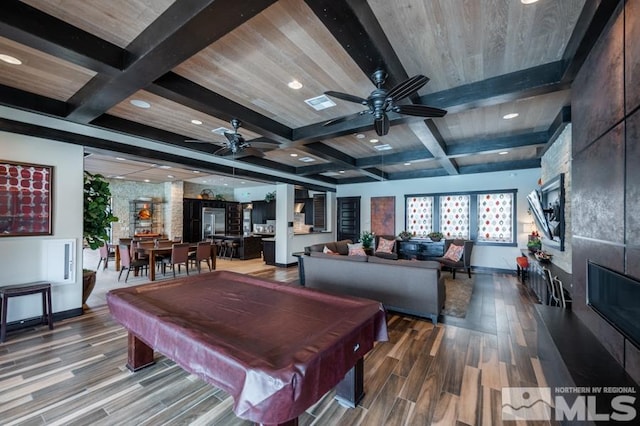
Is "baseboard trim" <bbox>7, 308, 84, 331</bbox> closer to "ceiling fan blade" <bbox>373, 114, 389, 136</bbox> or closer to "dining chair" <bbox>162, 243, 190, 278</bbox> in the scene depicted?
"dining chair" <bbox>162, 243, 190, 278</bbox>

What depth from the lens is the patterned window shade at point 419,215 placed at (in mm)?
8234

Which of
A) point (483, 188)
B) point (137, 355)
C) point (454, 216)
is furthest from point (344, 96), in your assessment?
point (454, 216)

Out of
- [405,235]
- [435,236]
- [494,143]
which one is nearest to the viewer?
[494,143]

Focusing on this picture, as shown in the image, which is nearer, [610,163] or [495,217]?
[610,163]

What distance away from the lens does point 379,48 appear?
2.19 meters

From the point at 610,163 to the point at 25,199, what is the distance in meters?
6.14

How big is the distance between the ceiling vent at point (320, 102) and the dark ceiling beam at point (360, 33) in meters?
0.92

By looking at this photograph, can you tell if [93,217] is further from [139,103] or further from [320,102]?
[320,102]

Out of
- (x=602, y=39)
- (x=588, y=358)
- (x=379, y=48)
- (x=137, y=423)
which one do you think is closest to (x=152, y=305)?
(x=137, y=423)

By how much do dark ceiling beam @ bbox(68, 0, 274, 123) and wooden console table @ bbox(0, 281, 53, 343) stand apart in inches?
101

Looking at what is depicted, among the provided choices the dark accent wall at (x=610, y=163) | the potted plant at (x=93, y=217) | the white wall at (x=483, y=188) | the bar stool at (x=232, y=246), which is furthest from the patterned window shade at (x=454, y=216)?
the potted plant at (x=93, y=217)

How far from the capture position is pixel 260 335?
1.63m

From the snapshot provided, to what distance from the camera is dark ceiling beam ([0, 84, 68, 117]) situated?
3.02 metres

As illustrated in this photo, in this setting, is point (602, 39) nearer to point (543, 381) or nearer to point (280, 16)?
point (280, 16)
